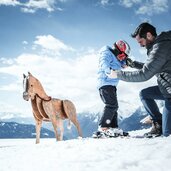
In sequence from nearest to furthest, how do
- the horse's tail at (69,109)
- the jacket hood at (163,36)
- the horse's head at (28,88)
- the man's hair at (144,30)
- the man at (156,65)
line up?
the man at (156,65) < the jacket hood at (163,36) < the man's hair at (144,30) < the horse's head at (28,88) < the horse's tail at (69,109)

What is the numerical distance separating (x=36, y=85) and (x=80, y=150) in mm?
5935

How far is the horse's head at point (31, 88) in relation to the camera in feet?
34.0

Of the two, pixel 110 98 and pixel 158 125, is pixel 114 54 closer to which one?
pixel 110 98

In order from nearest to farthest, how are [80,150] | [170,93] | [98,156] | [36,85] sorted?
[98,156] → [80,150] → [170,93] → [36,85]

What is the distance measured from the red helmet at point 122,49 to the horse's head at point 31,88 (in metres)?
3.55

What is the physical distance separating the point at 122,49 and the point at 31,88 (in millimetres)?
3693

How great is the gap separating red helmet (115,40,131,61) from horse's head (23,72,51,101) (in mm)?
3554

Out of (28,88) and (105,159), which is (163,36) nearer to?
(105,159)

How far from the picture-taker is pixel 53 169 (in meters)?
4.03

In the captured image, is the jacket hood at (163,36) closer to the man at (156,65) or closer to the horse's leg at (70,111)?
the man at (156,65)

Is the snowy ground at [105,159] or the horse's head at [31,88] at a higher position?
the horse's head at [31,88]

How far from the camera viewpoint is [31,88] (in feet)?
34.4

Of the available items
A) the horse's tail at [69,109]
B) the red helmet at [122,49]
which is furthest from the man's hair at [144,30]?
the horse's tail at [69,109]

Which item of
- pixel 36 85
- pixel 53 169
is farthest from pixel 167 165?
pixel 36 85
